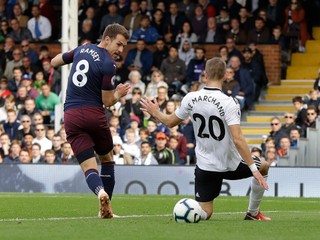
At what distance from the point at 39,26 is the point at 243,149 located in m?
19.0

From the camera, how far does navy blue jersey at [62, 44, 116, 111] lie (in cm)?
1295

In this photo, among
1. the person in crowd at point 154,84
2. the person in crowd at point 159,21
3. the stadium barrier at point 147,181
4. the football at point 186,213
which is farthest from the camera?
the person in crowd at point 159,21

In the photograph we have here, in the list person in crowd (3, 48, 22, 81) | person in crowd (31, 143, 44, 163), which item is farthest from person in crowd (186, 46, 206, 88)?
person in crowd (31, 143, 44, 163)

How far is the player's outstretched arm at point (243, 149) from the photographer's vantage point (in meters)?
12.3

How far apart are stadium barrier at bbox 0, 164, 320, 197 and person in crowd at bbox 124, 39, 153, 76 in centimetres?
644

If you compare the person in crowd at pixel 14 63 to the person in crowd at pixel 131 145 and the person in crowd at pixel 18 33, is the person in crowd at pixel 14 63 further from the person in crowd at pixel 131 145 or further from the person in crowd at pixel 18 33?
the person in crowd at pixel 131 145

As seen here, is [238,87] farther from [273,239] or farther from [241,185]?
[273,239]

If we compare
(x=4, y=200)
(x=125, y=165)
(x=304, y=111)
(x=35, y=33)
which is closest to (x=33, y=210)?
(x=4, y=200)

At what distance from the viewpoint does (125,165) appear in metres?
22.0

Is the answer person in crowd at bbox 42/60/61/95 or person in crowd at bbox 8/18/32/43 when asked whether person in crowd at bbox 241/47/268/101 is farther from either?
person in crowd at bbox 8/18/32/43

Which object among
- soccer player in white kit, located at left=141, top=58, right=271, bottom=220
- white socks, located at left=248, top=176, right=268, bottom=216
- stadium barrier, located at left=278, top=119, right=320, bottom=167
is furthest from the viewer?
stadium barrier, located at left=278, top=119, right=320, bottom=167

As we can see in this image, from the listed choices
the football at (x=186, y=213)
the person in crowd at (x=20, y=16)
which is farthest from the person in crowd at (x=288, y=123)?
the football at (x=186, y=213)

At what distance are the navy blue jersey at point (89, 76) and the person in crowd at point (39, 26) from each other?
17589 millimetres

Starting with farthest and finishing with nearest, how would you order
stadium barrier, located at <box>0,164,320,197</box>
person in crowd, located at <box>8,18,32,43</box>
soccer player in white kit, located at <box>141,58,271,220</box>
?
person in crowd, located at <box>8,18,32,43</box>, stadium barrier, located at <box>0,164,320,197</box>, soccer player in white kit, located at <box>141,58,271,220</box>
